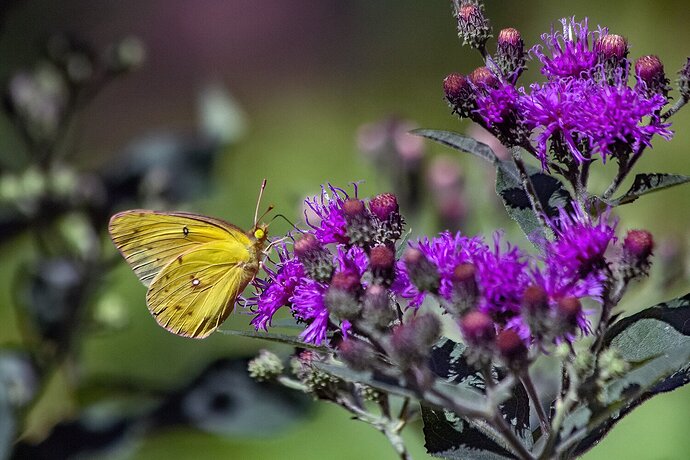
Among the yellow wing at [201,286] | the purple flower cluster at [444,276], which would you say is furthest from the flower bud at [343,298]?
the yellow wing at [201,286]

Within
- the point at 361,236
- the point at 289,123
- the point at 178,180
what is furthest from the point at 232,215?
the point at 361,236

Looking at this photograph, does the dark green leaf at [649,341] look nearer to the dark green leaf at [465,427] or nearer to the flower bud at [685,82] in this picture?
the dark green leaf at [465,427]

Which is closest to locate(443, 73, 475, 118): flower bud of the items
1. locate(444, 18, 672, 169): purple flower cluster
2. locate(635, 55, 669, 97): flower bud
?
locate(444, 18, 672, 169): purple flower cluster

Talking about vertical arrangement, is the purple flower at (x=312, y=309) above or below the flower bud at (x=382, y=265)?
below

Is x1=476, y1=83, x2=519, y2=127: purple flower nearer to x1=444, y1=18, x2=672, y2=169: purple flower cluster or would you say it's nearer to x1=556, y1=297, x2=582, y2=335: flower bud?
x1=444, y1=18, x2=672, y2=169: purple flower cluster

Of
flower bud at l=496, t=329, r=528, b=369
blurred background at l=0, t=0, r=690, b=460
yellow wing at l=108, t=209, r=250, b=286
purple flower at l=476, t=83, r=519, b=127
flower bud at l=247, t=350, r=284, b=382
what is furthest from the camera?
blurred background at l=0, t=0, r=690, b=460

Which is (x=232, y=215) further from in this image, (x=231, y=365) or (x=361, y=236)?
(x=361, y=236)

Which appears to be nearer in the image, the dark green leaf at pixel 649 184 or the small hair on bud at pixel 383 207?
the dark green leaf at pixel 649 184

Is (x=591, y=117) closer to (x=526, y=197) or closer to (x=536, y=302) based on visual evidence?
(x=526, y=197)
